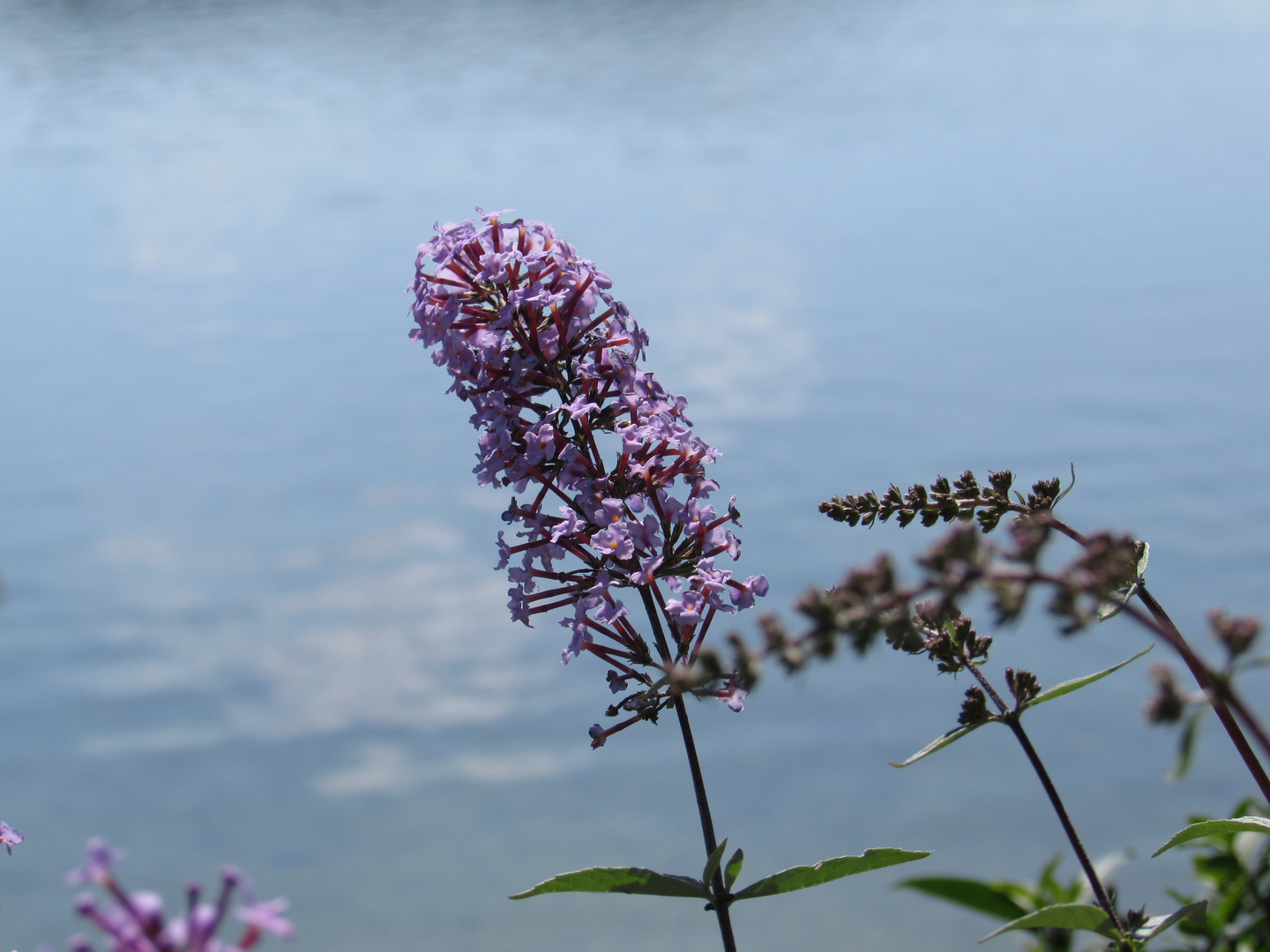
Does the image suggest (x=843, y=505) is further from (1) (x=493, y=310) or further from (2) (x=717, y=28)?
(2) (x=717, y=28)

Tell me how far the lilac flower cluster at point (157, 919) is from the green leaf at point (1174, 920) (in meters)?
0.95

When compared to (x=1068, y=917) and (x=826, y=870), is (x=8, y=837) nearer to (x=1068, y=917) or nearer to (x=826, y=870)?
(x=826, y=870)

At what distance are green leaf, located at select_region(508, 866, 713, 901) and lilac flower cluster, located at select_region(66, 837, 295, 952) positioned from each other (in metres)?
0.71

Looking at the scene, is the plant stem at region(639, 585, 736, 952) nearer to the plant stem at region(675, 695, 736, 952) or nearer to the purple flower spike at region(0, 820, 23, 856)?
the plant stem at region(675, 695, 736, 952)

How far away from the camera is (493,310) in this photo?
1822mm

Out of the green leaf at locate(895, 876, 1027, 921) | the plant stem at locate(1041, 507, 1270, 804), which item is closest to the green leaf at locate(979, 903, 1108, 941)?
the plant stem at locate(1041, 507, 1270, 804)

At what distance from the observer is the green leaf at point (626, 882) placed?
1.44 metres

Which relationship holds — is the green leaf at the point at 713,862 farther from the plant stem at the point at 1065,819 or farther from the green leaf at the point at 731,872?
the plant stem at the point at 1065,819

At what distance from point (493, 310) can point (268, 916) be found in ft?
3.86

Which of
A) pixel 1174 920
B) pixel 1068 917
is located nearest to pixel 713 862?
pixel 1068 917

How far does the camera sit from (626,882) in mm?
1439

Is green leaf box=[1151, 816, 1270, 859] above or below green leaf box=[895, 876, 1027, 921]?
below

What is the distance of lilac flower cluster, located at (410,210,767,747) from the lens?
1628 millimetres

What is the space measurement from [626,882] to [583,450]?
53 cm
